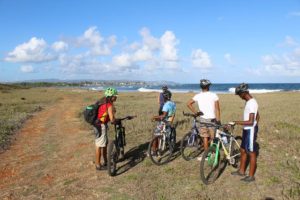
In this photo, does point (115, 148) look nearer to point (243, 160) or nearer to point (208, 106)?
point (208, 106)

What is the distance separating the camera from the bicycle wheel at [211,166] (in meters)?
8.32

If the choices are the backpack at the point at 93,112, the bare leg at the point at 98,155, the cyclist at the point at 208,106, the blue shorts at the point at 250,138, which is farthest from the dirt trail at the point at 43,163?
the blue shorts at the point at 250,138

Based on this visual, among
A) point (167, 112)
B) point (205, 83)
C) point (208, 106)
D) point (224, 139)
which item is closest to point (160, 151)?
point (167, 112)

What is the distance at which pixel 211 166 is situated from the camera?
28.3 feet

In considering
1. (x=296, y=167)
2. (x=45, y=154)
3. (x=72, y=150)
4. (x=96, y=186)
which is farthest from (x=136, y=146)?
(x=296, y=167)

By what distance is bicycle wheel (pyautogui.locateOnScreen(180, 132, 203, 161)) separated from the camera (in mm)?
10008

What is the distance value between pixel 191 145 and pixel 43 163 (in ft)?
16.0

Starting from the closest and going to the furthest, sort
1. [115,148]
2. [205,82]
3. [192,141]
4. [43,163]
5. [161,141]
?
1. [205,82]
2. [115,148]
3. [192,141]
4. [161,141]
5. [43,163]

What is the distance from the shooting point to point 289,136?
13.3 metres

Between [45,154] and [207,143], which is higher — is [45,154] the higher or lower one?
the lower one

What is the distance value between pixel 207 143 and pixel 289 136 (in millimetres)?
5087

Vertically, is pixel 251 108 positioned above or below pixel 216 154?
above

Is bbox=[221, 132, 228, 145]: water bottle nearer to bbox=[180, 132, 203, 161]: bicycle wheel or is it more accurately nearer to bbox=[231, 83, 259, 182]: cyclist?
bbox=[231, 83, 259, 182]: cyclist

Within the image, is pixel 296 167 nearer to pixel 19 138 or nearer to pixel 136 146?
pixel 136 146
